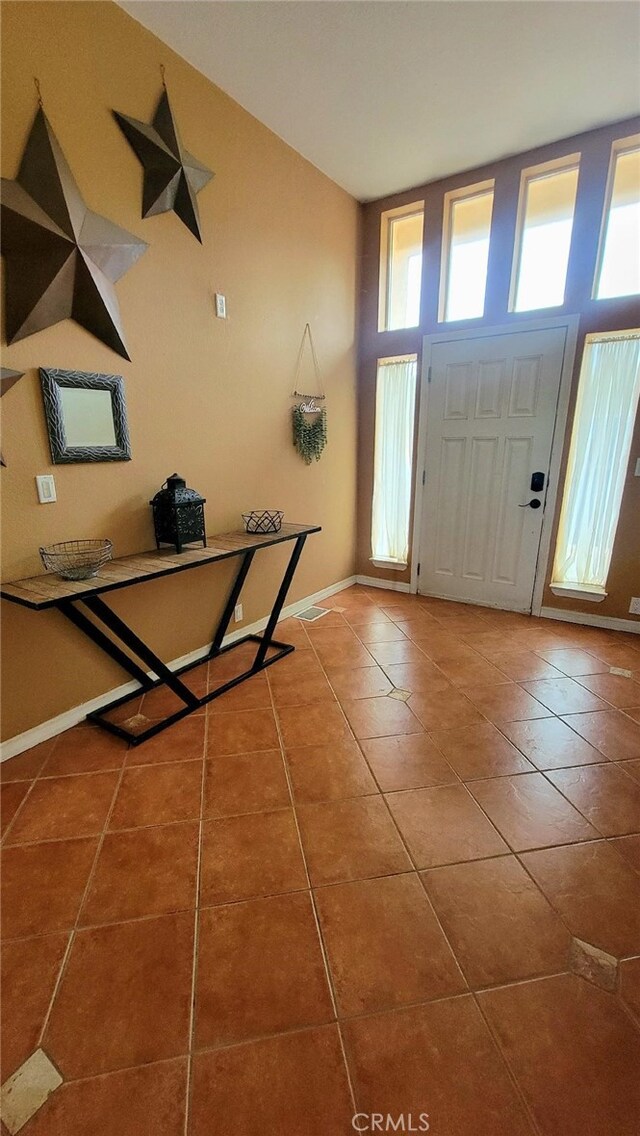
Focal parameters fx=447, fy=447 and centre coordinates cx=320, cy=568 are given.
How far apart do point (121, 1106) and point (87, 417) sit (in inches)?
84.2

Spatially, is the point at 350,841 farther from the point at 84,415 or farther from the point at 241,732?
the point at 84,415

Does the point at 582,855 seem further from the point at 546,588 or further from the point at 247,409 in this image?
the point at 247,409

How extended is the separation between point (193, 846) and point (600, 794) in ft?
4.92

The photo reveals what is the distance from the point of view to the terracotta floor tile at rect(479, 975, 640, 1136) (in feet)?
2.91

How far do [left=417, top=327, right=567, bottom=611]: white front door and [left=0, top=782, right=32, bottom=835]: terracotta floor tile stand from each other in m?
3.12

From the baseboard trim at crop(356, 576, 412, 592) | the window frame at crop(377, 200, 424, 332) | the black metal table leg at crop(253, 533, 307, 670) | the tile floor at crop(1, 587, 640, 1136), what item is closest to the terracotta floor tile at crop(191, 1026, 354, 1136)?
the tile floor at crop(1, 587, 640, 1136)

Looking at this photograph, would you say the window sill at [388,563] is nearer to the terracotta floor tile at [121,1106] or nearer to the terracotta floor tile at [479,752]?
the terracotta floor tile at [479,752]

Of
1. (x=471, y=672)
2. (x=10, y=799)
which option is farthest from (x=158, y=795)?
(x=471, y=672)

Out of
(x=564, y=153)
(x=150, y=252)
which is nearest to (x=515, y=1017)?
(x=150, y=252)

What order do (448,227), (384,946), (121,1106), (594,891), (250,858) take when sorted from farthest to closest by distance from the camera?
(448,227) < (250,858) < (594,891) < (384,946) < (121,1106)

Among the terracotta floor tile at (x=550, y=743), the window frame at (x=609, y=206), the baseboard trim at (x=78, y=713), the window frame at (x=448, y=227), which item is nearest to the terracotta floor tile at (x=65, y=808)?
the baseboard trim at (x=78, y=713)

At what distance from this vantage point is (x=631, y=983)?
3.62ft

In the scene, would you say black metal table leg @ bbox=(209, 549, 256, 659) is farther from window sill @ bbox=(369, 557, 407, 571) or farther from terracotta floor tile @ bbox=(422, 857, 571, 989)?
terracotta floor tile @ bbox=(422, 857, 571, 989)

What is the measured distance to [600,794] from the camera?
1695mm
